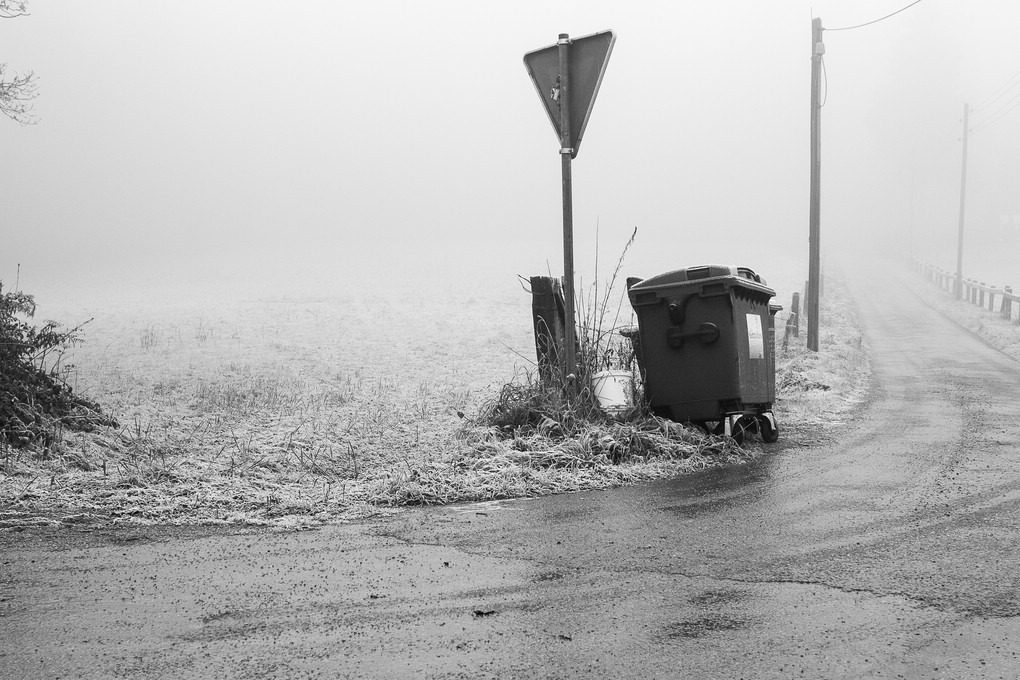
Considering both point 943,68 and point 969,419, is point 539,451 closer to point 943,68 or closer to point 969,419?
point 969,419

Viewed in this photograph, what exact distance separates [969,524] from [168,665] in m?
3.99

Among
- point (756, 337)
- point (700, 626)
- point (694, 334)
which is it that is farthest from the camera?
point (756, 337)

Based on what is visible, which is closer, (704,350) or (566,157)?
(566,157)

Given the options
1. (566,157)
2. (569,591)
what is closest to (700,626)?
(569,591)

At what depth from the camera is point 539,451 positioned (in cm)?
608

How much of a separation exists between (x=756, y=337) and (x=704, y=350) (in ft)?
2.28

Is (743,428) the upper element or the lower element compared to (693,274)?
lower

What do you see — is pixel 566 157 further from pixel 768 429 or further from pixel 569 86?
pixel 768 429

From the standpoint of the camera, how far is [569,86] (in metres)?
6.81

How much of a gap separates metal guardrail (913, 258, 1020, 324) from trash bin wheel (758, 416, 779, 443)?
55.4 ft

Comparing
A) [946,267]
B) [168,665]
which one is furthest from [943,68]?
[168,665]

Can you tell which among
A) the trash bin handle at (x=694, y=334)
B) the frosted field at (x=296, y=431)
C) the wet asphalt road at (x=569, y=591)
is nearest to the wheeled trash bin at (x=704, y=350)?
the trash bin handle at (x=694, y=334)

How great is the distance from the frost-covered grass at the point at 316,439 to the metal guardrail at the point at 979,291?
975cm

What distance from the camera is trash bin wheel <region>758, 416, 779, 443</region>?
7.29m
